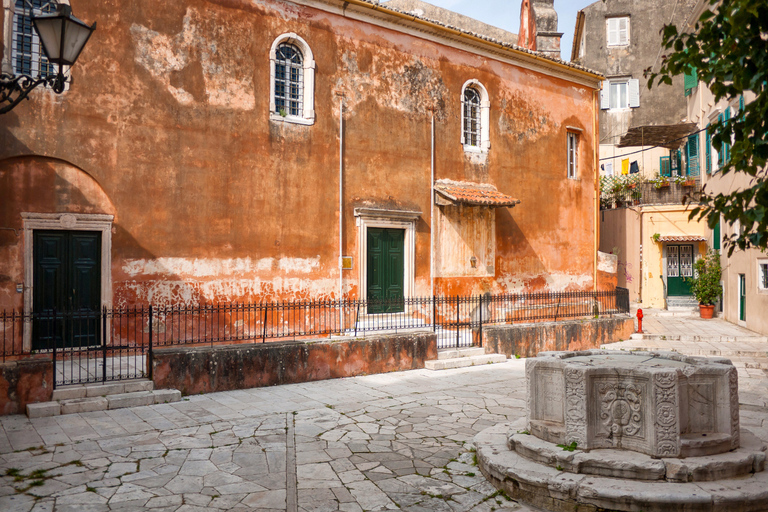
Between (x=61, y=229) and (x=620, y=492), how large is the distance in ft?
32.3

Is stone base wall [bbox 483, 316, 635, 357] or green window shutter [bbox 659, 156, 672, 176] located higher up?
green window shutter [bbox 659, 156, 672, 176]

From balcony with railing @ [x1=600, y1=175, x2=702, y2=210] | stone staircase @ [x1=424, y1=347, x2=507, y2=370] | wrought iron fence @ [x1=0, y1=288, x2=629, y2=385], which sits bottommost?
stone staircase @ [x1=424, y1=347, x2=507, y2=370]

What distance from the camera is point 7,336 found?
10.1 meters

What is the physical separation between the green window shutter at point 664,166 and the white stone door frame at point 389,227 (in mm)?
15117

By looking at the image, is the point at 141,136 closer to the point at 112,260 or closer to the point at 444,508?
the point at 112,260

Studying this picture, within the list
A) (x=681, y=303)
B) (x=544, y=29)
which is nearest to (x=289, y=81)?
(x=544, y=29)

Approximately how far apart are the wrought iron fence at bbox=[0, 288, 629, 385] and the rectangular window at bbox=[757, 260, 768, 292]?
347 cm

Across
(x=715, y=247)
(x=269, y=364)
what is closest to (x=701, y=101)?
(x=715, y=247)

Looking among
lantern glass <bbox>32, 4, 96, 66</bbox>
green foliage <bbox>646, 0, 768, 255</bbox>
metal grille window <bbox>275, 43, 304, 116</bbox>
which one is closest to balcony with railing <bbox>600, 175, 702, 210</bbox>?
metal grille window <bbox>275, 43, 304, 116</bbox>

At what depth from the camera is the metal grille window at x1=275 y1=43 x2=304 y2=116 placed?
12906 mm

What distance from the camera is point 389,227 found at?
14.2 meters

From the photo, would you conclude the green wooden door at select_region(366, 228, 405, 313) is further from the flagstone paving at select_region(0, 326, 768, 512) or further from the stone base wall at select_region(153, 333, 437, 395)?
the flagstone paving at select_region(0, 326, 768, 512)

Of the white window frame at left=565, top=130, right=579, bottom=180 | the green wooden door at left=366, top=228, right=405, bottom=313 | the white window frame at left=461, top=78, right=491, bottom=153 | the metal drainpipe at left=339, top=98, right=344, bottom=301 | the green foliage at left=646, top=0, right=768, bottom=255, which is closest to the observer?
the green foliage at left=646, top=0, right=768, bottom=255

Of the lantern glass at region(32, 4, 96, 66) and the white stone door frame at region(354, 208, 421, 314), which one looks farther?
the white stone door frame at region(354, 208, 421, 314)
